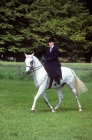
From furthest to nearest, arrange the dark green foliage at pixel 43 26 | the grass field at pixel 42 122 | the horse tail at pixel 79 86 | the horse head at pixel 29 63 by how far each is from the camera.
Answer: the dark green foliage at pixel 43 26, the horse tail at pixel 79 86, the horse head at pixel 29 63, the grass field at pixel 42 122

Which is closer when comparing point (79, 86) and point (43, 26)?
point (79, 86)

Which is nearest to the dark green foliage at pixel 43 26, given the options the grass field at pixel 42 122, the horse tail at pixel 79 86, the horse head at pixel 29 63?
the grass field at pixel 42 122

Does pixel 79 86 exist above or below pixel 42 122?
below

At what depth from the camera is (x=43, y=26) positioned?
5612 centimetres

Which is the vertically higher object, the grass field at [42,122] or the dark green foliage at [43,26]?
the grass field at [42,122]

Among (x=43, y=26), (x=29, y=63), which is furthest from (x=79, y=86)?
(x=43, y=26)

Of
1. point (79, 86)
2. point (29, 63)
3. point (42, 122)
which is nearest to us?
point (42, 122)

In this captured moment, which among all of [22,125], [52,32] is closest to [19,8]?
[52,32]

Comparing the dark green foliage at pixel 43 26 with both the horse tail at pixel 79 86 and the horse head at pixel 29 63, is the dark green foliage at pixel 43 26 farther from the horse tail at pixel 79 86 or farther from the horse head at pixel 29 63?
the horse head at pixel 29 63

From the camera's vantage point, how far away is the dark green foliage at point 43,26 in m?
54.6

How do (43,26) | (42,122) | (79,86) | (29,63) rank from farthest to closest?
1. (43,26)
2. (79,86)
3. (29,63)
4. (42,122)

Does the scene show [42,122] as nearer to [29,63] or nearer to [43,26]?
[29,63]

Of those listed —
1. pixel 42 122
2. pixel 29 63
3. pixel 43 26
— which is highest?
pixel 29 63

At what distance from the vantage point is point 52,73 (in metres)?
15.3
